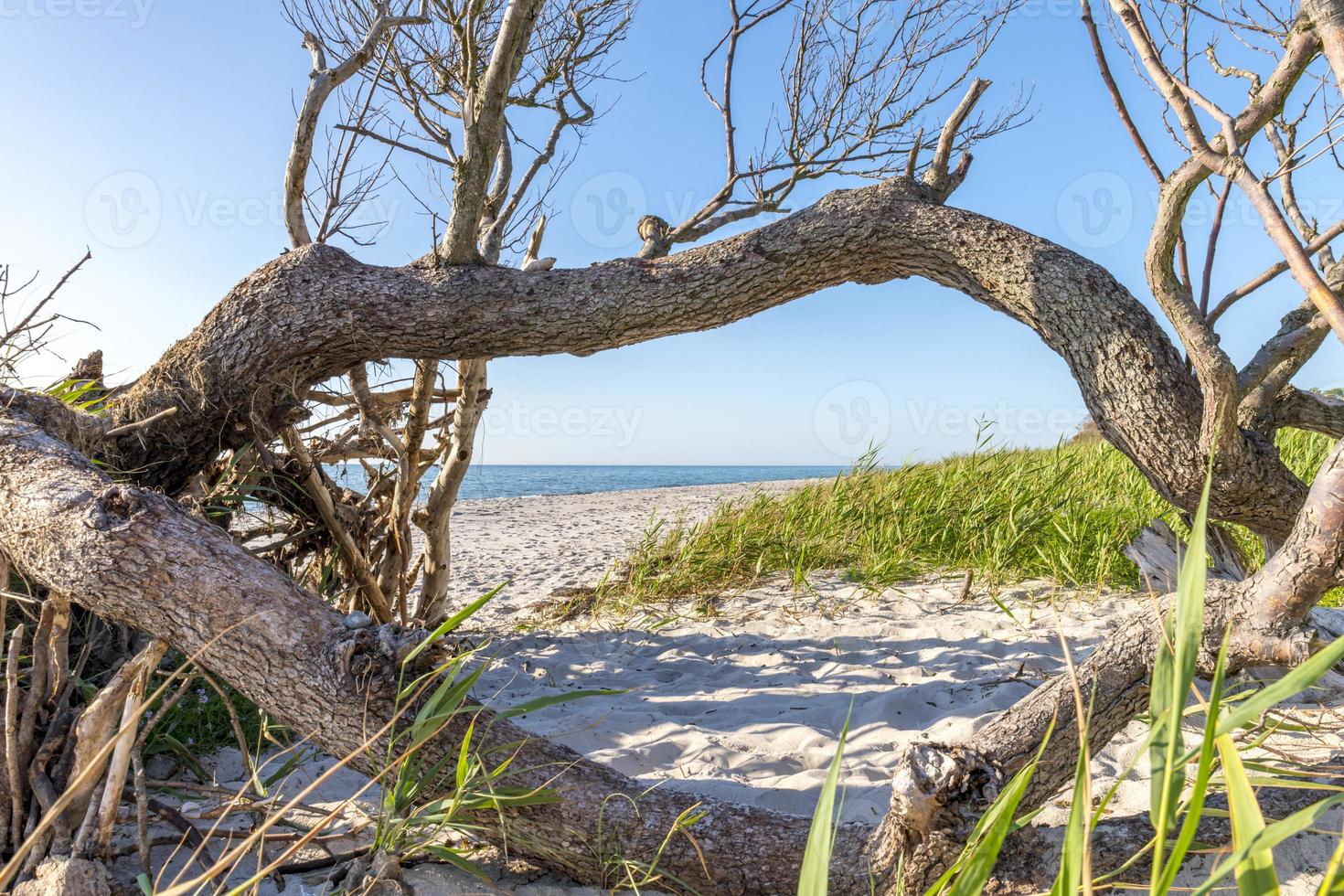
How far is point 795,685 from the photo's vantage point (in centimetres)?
333

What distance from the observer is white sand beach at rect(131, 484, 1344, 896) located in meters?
2.39

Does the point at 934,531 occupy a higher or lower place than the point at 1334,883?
lower

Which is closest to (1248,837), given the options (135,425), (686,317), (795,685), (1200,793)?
(1200,793)

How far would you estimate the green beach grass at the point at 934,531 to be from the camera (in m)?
4.46

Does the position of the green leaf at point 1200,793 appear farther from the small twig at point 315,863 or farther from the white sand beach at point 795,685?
the small twig at point 315,863

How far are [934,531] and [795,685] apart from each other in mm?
2185

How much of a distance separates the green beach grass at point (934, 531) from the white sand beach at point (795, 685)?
20 cm

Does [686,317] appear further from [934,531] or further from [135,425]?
[934,531]

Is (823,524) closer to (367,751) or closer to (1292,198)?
(1292,198)

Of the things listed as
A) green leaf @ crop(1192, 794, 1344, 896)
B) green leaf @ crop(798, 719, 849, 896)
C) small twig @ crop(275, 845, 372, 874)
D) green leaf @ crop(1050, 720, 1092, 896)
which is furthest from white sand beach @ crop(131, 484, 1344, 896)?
green leaf @ crop(1192, 794, 1344, 896)

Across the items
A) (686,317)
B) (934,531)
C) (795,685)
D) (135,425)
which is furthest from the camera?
(934,531)

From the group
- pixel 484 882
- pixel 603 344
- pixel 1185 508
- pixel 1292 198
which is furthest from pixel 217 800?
pixel 1292 198

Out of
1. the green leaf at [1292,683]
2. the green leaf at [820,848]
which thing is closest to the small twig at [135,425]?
the green leaf at [820,848]

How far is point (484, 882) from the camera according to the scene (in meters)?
1.74
